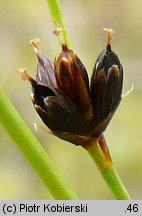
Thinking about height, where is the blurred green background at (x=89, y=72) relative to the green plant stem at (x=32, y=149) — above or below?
below

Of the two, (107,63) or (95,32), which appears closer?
(107,63)

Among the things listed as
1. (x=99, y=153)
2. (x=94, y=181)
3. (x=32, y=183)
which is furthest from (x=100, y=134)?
(x=32, y=183)

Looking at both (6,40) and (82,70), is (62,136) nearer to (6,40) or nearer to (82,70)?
(82,70)

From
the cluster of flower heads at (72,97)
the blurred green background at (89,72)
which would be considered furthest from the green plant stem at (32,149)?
the blurred green background at (89,72)

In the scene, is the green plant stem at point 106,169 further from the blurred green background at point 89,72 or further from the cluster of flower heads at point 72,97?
the blurred green background at point 89,72

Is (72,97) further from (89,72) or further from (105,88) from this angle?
(89,72)

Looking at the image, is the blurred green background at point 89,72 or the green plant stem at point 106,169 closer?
the green plant stem at point 106,169
